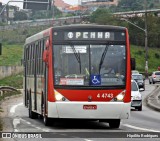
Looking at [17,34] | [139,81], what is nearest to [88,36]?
[139,81]

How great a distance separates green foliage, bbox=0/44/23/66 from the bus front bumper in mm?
65493

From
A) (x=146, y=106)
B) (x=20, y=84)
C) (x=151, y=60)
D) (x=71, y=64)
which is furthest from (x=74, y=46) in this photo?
(x=151, y=60)

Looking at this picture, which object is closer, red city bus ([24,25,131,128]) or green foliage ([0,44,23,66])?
red city bus ([24,25,131,128])

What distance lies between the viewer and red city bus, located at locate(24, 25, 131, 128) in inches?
878

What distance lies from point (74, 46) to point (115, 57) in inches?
49.8

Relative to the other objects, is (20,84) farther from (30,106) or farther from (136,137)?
(136,137)

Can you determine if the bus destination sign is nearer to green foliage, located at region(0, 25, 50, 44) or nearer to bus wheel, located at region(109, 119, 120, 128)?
bus wheel, located at region(109, 119, 120, 128)

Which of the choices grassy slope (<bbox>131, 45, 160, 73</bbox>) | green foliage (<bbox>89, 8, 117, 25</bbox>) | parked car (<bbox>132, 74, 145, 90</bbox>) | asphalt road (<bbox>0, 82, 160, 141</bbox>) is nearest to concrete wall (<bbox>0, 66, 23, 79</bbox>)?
parked car (<bbox>132, 74, 145, 90</bbox>)

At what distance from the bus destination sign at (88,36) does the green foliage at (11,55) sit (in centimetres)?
6466

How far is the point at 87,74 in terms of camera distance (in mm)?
22547

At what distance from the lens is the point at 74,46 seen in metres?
22.9

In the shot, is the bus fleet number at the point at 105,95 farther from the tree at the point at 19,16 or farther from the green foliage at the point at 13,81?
the tree at the point at 19,16

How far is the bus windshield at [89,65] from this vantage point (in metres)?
22.5

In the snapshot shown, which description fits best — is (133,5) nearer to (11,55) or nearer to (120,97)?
(11,55)
